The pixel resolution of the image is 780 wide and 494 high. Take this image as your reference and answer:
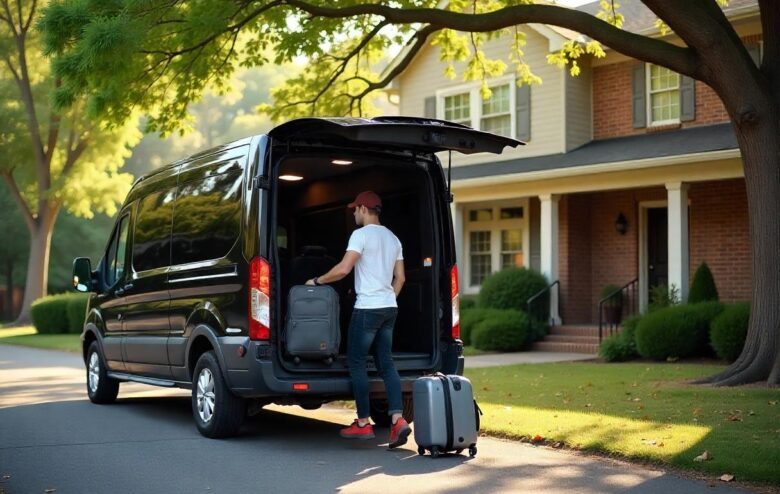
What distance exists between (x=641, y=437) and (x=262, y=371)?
10.5 feet

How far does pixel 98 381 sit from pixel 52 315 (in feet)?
68.3

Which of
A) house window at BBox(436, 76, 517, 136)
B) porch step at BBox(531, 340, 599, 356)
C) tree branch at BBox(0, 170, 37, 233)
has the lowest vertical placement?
porch step at BBox(531, 340, 599, 356)

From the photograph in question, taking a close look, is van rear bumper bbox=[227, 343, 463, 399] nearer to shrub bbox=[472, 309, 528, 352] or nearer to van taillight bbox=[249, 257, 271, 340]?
van taillight bbox=[249, 257, 271, 340]

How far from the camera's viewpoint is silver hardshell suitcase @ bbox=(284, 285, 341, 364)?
320 inches

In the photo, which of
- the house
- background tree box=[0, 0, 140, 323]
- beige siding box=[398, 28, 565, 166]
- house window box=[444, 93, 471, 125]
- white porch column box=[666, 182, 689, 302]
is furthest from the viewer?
background tree box=[0, 0, 140, 323]

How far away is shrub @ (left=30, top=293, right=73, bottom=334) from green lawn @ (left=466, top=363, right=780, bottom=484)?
19912mm

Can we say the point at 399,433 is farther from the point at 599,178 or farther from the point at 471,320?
the point at 471,320

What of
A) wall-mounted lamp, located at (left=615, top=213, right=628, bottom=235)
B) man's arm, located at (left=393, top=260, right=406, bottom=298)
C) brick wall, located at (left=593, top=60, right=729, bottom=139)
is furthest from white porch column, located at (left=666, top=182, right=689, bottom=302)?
man's arm, located at (left=393, top=260, right=406, bottom=298)

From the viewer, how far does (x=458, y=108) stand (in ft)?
80.0

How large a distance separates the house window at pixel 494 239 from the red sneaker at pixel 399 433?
49.8 ft

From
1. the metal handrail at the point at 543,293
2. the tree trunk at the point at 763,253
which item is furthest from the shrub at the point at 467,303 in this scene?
the tree trunk at the point at 763,253

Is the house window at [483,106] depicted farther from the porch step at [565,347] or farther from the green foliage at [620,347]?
the green foliage at [620,347]

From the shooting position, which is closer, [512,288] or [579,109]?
[512,288]

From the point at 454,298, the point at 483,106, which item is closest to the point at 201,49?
the point at 454,298
